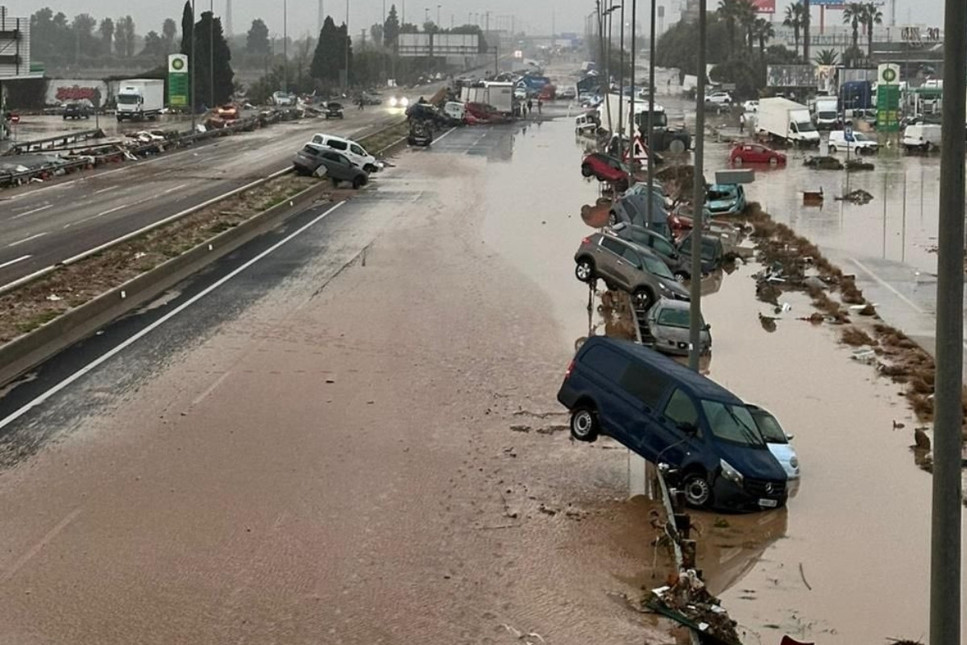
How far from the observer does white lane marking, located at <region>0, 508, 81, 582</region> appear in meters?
15.3

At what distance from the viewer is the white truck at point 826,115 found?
9925 cm

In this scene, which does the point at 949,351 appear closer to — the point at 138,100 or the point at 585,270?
the point at 585,270

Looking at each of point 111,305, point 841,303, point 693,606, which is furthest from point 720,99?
point 693,606

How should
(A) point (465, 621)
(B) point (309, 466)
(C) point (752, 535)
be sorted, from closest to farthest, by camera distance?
(A) point (465, 621) < (C) point (752, 535) < (B) point (309, 466)

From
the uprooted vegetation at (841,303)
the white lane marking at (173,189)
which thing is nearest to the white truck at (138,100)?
the white lane marking at (173,189)

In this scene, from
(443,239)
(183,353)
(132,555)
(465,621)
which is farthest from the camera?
(443,239)

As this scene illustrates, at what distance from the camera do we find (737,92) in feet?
480

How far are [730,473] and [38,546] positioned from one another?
25.1 ft

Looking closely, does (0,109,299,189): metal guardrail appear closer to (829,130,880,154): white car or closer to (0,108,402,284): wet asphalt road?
(0,108,402,284): wet asphalt road

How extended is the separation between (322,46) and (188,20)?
168ft

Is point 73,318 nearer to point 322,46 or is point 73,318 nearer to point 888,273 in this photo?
point 888,273

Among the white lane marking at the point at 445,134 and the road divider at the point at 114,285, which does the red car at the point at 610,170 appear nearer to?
the road divider at the point at 114,285

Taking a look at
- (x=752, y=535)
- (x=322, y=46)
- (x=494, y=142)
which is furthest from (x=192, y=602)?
(x=322, y=46)

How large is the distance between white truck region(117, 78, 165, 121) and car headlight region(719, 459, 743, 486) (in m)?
87.7
